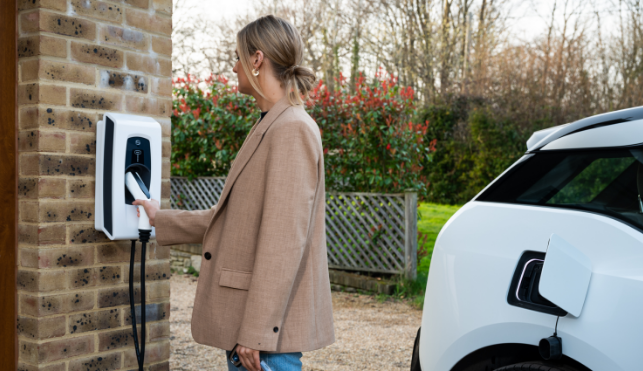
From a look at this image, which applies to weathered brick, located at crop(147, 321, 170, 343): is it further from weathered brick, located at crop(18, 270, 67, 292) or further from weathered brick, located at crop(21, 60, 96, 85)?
weathered brick, located at crop(21, 60, 96, 85)

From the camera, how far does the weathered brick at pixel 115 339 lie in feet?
7.37

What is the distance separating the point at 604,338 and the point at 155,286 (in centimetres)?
170

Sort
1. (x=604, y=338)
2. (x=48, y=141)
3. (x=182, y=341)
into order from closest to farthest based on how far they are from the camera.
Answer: (x=604, y=338) → (x=48, y=141) → (x=182, y=341)

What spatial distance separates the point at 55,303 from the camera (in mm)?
2094

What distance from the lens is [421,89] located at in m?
15.7

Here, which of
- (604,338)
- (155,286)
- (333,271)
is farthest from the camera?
(333,271)

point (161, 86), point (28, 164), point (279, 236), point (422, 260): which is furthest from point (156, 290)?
point (422, 260)

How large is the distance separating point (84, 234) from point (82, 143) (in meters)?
0.34

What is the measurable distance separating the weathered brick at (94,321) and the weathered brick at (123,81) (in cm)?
87

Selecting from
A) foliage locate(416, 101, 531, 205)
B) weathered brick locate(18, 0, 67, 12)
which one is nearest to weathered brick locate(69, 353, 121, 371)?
weathered brick locate(18, 0, 67, 12)

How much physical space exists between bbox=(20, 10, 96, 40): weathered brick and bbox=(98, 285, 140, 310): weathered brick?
0.97 meters

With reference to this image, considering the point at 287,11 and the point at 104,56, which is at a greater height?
the point at 287,11

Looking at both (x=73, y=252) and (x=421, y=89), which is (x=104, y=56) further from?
(x=421, y=89)

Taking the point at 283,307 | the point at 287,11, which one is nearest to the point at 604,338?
the point at 283,307
